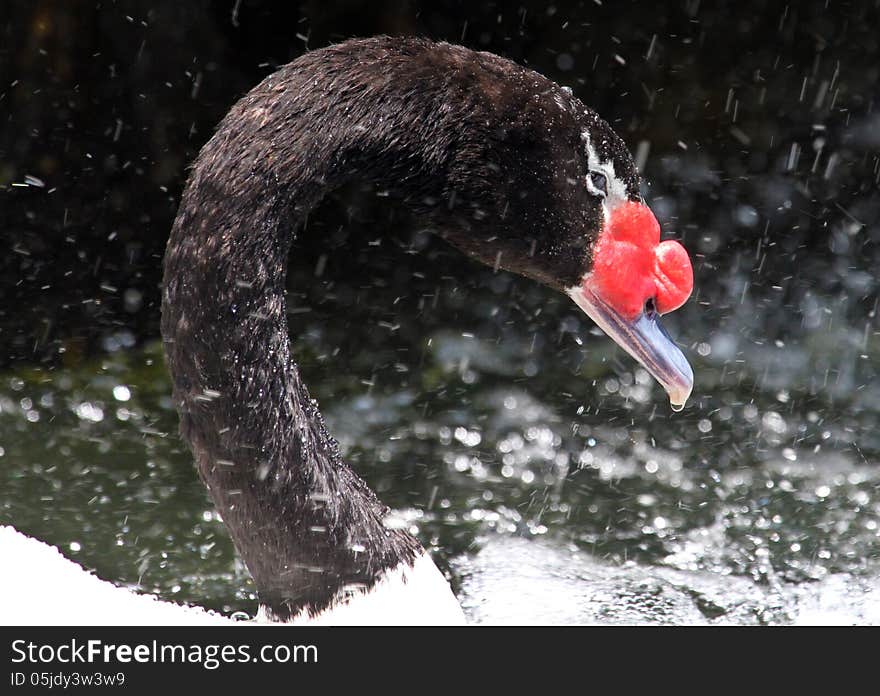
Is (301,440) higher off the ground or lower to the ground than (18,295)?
higher

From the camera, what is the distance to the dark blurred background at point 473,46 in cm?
506

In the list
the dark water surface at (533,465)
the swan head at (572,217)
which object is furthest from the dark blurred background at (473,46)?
the swan head at (572,217)

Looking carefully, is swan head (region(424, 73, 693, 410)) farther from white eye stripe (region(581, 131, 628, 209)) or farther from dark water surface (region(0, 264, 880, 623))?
dark water surface (region(0, 264, 880, 623))

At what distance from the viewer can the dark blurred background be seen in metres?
5.06

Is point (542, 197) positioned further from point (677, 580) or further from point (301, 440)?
point (677, 580)

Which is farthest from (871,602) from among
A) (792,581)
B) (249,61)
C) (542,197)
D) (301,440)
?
(249,61)

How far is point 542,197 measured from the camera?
2.63 meters

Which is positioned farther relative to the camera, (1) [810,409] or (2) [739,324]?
(2) [739,324]

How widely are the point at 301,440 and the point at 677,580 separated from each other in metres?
1.76

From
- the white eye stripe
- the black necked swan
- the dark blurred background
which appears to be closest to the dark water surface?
the dark blurred background

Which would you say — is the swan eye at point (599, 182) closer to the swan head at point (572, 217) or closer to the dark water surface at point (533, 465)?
the swan head at point (572, 217)

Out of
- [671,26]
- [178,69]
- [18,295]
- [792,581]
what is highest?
[671,26]

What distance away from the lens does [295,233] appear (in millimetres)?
2385

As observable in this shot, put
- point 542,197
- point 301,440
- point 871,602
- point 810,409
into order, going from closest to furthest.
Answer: point 301,440, point 542,197, point 871,602, point 810,409
